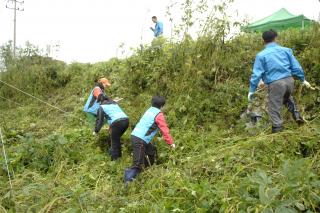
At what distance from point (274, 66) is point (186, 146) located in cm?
190

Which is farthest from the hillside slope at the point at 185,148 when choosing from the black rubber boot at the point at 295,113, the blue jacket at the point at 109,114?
A: the blue jacket at the point at 109,114

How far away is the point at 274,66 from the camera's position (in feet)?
18.0

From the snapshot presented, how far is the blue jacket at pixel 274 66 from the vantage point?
5.49m

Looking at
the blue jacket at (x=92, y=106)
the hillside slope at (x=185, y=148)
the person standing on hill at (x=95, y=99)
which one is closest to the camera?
the hillside slope at (x=185, y=148)

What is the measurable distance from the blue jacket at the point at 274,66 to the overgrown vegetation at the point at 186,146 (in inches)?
30.8

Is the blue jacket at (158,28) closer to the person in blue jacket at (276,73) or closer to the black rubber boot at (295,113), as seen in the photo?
the person in blue jacket at (276,73)

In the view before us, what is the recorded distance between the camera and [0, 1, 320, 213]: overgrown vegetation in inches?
146

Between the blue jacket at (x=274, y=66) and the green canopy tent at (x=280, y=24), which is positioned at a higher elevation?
the green canopy tent at (x=280, y=24)

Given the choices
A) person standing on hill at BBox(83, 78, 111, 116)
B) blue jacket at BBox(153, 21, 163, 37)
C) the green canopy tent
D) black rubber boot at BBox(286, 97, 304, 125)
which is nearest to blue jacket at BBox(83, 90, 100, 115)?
person standing on hill at BBox(83, 78, 111, 116)

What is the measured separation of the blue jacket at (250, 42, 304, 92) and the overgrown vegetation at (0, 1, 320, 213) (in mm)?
781

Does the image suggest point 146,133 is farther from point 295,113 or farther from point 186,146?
point 295,113

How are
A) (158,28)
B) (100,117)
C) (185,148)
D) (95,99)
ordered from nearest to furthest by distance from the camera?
1. (185,148)
2. (100,117)
3. (95,99)
4. (158,28)

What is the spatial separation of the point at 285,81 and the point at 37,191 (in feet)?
11.6

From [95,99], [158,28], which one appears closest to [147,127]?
[95,99]
